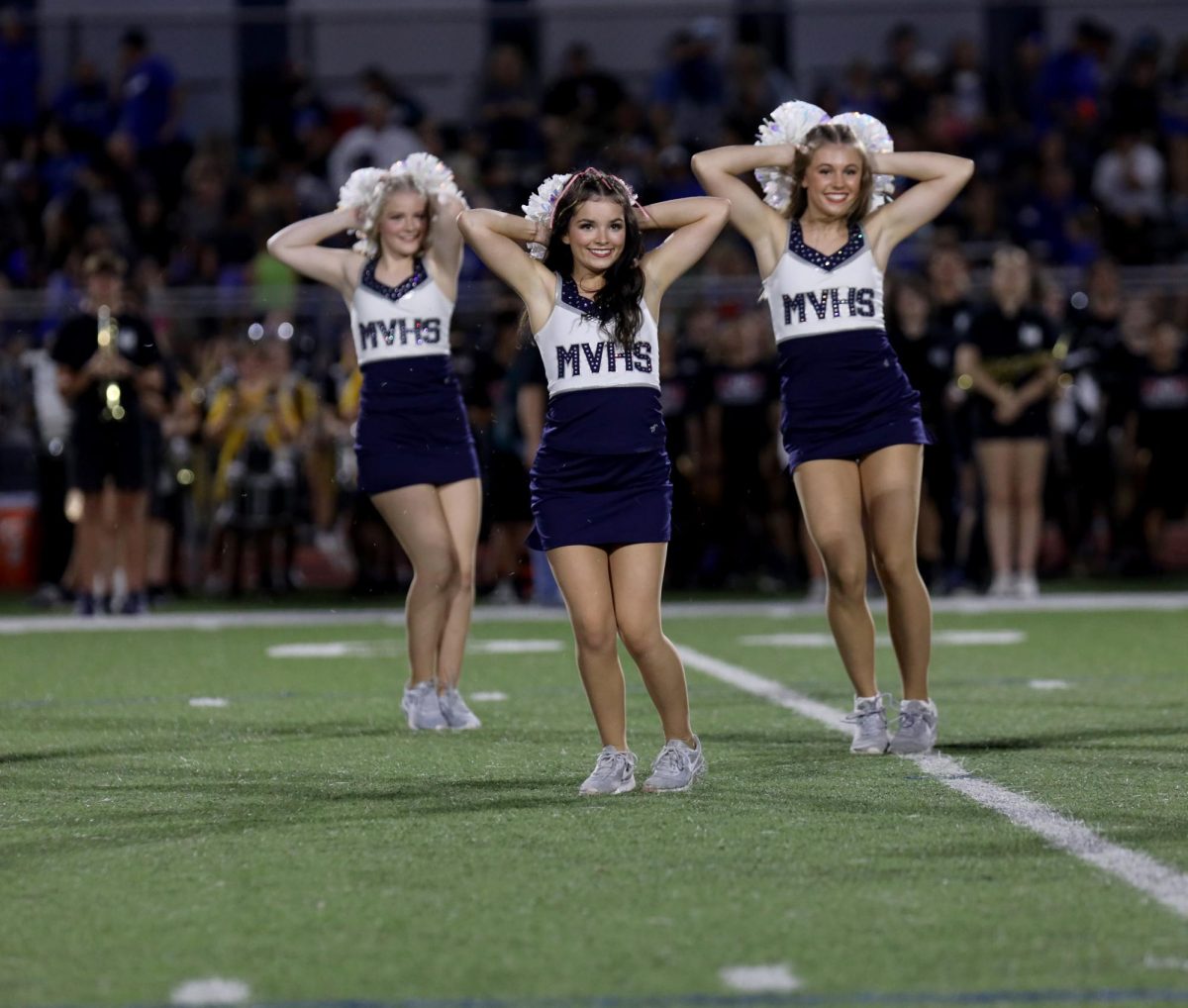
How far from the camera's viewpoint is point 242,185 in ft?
63.6

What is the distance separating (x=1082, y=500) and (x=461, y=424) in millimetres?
9163

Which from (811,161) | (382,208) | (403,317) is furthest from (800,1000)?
(382,208)

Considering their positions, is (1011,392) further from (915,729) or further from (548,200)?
(548,200)

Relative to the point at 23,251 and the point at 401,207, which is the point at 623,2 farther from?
the point at 401,207

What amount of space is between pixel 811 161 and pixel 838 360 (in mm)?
668

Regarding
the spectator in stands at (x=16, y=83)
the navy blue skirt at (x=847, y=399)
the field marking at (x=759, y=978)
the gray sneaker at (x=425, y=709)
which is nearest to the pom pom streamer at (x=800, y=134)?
the navy blue skirt at (x=847, y=399)

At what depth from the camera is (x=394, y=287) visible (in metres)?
7.75

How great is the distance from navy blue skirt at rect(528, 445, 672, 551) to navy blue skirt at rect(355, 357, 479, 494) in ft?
6.28

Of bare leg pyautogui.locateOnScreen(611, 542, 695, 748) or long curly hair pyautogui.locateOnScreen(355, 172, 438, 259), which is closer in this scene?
bare leg pyautogui.locateOnScreen(611, 542, 695, 748)

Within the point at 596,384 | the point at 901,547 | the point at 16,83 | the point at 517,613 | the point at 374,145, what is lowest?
the point at 517,613

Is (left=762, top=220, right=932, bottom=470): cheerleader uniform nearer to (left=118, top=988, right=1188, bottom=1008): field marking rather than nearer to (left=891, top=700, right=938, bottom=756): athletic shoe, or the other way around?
(left=891, top=700, right=938, bottom=756): athletic shoe

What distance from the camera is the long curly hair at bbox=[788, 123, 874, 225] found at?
6742 mm

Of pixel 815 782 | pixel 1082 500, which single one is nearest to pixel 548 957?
pixel 815 782

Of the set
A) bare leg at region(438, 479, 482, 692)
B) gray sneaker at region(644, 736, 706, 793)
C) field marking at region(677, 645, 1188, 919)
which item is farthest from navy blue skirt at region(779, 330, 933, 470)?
bare leg at region(438, 479, 482, 692)
